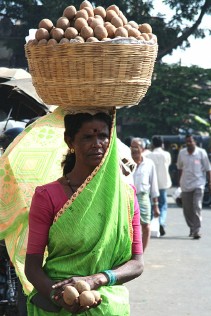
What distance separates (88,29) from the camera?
3.75 meters

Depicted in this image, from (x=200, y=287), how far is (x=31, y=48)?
18.4 ft

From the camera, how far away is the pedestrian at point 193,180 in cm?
1377

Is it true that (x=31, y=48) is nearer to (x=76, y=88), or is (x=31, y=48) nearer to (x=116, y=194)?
(x=76, y=88)

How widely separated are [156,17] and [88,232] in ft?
96.4

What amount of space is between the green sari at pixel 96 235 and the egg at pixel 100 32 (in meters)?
0.48

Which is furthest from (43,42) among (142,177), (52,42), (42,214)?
(142,177)

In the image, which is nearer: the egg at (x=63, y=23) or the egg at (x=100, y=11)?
the egg at (x=63, y=23)

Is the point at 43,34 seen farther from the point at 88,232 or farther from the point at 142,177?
the point at 142,177

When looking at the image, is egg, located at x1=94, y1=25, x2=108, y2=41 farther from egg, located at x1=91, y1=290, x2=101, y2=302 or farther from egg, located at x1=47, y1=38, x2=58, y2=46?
egg, located at x1=91, y1=290, x2=101, y2=302

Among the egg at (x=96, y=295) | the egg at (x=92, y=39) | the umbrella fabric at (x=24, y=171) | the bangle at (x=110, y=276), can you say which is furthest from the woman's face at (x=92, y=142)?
the umbrella fabric at (x=24, y=171)

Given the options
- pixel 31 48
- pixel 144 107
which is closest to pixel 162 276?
pixel 31 48

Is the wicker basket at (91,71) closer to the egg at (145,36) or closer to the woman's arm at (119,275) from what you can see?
the egg at (145,36)

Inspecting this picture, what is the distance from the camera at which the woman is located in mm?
3488

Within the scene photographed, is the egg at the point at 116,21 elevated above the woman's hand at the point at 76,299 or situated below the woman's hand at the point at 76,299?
above
